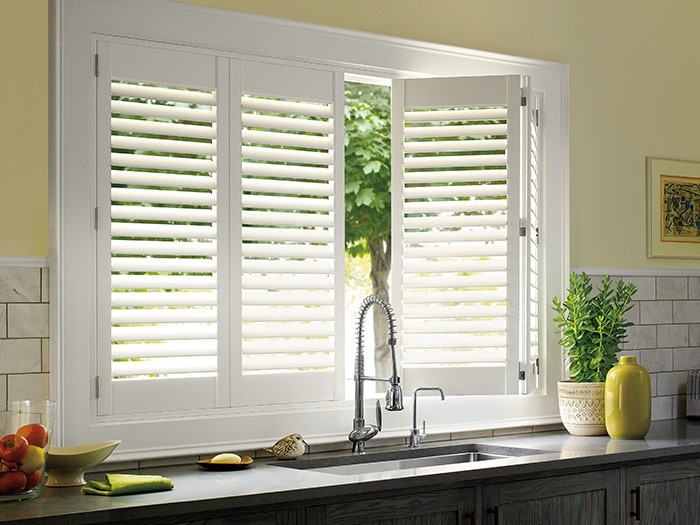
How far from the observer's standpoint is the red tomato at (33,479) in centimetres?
271

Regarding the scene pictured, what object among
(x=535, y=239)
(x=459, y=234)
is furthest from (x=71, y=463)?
(x=535, y=239)

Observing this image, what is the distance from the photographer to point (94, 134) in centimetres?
327

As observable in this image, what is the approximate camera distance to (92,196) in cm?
326

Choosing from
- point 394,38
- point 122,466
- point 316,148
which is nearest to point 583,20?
point 394,38

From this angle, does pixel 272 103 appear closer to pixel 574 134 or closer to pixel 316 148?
pixel 316 148

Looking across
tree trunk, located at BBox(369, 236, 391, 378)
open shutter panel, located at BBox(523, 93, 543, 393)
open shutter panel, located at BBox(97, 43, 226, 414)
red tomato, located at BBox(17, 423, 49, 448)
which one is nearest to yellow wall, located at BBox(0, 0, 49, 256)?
open shutter panel, located at BBox(97, 43, 226, 414)

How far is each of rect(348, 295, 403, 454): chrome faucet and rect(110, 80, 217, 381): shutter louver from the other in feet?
1.66

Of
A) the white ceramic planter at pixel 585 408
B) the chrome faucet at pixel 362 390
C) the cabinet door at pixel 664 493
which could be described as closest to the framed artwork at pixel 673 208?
the white ceramic planter at pixel 585 408

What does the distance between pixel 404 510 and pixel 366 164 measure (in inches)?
190

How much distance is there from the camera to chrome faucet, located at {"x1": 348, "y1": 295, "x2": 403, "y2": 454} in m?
3.64

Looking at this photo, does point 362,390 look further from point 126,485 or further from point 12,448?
point 12,448

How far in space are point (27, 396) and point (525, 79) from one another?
2111mm

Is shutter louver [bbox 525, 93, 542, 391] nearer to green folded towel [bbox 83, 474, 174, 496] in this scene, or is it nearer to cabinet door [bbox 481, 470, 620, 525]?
cabinet door [bbox 481, 470, 620, 525]

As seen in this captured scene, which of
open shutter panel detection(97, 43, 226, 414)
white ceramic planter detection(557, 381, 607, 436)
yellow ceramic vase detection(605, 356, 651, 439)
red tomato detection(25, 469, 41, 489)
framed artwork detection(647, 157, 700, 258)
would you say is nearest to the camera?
red tomato detection(25, 469, 41, 489)
